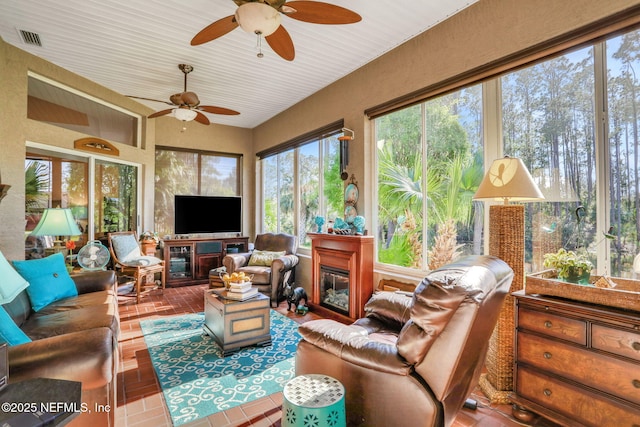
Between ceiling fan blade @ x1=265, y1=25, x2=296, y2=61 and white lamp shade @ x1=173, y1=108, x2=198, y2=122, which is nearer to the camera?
ceiling fan blade @ x1=265, y1=25, x2=296, y2=61

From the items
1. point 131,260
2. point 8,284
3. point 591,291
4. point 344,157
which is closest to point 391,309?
point 591,291

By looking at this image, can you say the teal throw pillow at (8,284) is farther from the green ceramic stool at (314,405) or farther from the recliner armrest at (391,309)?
the recliner armrest at (391,309)

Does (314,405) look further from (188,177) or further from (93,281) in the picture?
(188,177)

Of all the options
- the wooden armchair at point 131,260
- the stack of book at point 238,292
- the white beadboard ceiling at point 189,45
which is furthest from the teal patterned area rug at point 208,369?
the white beadboard ceiling at point 189,45

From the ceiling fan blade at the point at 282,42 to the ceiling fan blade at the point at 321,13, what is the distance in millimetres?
212

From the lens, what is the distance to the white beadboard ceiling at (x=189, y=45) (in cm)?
279

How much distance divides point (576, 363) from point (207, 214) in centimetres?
574

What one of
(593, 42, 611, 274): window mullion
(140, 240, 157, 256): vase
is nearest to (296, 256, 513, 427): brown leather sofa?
(593, 42, 611, 274): window mullion

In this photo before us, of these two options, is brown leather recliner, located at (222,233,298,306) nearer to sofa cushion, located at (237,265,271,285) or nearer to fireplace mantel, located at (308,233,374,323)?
sofa cushion, located at (237,265,271,285)

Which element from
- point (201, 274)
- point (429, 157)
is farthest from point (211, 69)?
point (201, 274)

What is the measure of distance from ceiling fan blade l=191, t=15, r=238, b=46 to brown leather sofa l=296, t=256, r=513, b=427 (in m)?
2.26

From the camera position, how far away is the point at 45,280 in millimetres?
2697

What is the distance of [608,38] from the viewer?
2.01 meters

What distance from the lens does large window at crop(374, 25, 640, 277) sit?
2.05m
